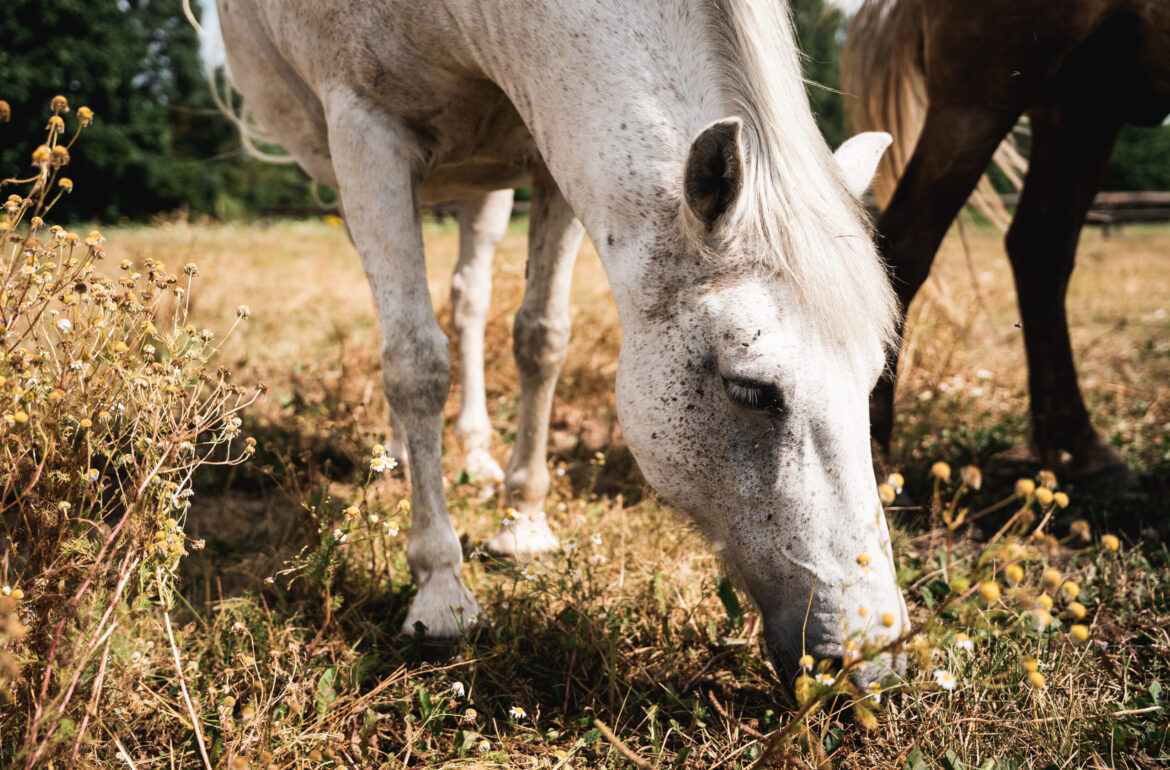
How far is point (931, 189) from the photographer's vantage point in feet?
8.09

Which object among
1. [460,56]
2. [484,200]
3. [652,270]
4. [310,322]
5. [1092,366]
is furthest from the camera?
[310,322]

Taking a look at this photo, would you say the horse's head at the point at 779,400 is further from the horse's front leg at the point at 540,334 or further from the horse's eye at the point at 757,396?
the horse's front leg at the point at 540,334

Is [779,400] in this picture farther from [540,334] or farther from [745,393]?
[540,334]

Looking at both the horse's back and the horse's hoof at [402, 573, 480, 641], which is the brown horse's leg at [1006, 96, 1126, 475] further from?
the horse's hoof at [402, 573, 480, 641]

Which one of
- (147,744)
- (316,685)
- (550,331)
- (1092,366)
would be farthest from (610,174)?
(1092,366)

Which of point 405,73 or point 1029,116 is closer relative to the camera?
point 405,73

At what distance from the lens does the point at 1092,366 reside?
15.1 feet

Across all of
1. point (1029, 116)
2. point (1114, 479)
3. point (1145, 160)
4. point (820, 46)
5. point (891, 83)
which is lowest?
point (1114, 479)

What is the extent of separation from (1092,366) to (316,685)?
16.0 feet

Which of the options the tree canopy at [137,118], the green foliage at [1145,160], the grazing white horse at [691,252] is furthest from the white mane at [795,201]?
the green foliage at [1145,160]

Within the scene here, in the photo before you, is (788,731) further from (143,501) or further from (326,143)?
(326,143)

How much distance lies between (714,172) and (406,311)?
980 mm

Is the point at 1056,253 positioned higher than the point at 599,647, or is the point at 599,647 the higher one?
the point at 1056,253

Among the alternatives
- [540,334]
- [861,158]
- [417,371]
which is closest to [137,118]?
[540,334]
